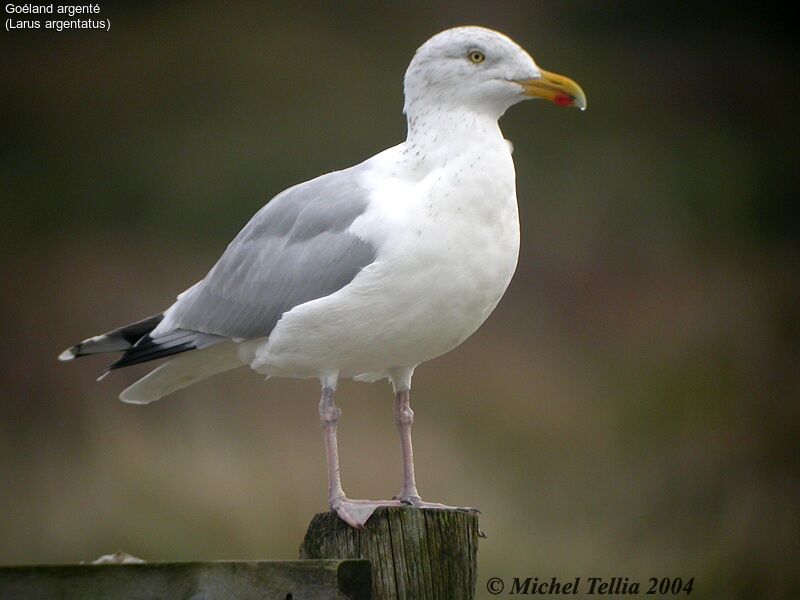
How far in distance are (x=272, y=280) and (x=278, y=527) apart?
7.06 ft

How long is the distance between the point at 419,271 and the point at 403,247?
6 centimetres

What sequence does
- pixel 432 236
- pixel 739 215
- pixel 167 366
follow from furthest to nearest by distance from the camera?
pixel 739 215 < pixel 167 366 < pixel 432 236

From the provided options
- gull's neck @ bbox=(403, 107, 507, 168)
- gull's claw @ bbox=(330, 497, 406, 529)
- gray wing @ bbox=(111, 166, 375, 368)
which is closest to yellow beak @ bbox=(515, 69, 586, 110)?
gull's neck @ bbox=(403, 107, 507, 168)

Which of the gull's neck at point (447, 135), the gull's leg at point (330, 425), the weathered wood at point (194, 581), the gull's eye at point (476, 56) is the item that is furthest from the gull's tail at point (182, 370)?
the weathered wood at point (194, 581)

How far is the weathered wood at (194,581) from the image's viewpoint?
1990mm

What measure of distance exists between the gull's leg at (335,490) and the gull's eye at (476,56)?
2.55 ft

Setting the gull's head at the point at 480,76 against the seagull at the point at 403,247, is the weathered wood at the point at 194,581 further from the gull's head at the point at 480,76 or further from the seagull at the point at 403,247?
the gull's head at the point at 480,76

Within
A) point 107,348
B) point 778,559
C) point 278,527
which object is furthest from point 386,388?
point 107,348

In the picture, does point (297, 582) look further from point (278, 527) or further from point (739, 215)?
point (739, 215)

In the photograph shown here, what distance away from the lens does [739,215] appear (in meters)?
6.12

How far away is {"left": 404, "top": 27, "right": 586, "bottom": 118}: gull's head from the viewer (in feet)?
9.80

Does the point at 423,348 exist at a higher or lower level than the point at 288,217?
lower

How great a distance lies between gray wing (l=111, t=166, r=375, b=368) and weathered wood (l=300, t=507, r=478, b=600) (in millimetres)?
609

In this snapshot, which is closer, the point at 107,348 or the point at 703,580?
the point at 107,348
